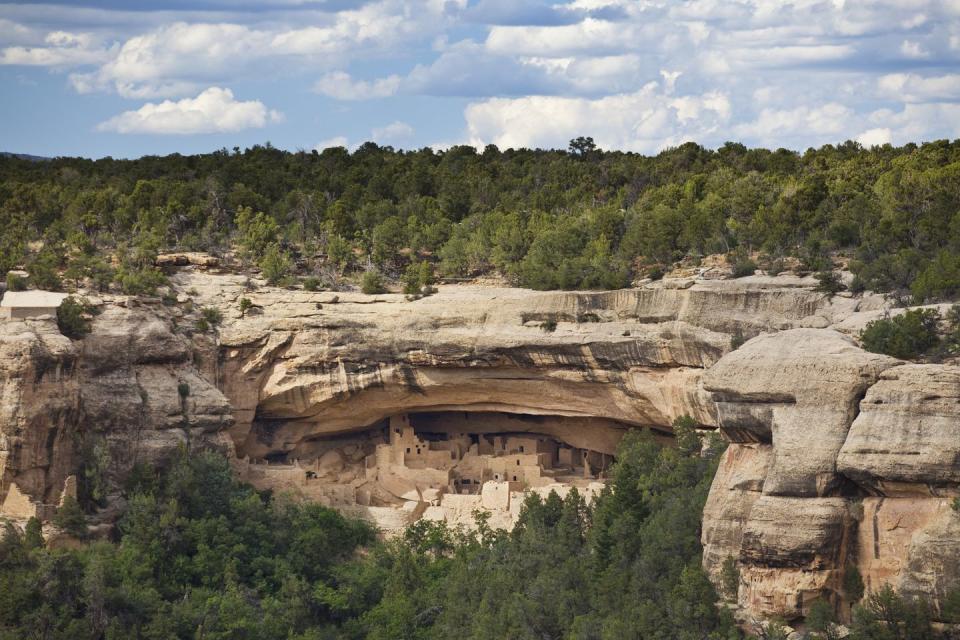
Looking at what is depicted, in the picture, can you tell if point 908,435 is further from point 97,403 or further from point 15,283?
point 15,283

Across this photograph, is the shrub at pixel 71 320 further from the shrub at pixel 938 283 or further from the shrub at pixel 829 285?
the shrub at pixel 938 283

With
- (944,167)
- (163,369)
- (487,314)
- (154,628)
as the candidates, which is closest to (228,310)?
(163,369)

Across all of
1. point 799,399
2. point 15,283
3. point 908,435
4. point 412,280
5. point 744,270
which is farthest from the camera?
point 412,280

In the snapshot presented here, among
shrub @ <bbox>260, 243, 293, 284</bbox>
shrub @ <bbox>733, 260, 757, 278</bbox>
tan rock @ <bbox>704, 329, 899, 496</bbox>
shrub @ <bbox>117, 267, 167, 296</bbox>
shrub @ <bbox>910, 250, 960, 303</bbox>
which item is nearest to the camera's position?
tan rock @ <bbox>704, 329, 899, 496</bbox>

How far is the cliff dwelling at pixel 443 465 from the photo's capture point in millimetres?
38438

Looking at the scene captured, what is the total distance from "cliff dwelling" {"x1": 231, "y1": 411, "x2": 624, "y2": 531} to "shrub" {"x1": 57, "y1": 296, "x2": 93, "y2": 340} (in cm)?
462

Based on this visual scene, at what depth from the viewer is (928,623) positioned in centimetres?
2575

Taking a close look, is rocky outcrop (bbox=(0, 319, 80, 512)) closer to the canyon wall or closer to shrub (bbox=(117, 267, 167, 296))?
the canyon wall

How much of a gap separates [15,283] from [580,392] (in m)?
11.4

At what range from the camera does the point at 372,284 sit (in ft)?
134

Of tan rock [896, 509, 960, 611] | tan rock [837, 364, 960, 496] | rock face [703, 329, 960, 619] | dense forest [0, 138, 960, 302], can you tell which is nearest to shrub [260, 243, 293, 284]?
dense forest [0, 138, 960, 302]

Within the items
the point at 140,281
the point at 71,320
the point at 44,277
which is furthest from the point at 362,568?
the point at 44,277

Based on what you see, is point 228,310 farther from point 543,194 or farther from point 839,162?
point 839,162

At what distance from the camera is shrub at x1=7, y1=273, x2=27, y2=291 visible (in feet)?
124
